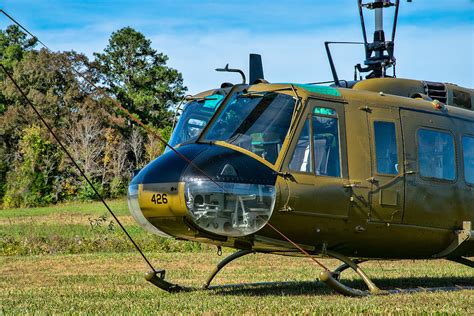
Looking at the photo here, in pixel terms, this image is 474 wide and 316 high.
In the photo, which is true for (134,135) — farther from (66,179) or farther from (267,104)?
(267,104)

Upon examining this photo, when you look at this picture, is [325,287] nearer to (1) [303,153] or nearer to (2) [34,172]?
(1) [303,153]

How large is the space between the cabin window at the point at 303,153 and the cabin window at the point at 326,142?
0.10 meters

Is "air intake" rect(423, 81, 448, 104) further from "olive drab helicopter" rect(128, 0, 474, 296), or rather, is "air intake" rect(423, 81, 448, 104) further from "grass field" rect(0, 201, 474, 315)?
"grass field" rect(0, 201, 474, 315)

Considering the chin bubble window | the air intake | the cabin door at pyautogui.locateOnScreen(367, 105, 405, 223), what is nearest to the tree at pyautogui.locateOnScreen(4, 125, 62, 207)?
the air intake

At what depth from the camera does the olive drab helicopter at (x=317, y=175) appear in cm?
970

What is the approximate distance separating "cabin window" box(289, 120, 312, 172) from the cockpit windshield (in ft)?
0.69

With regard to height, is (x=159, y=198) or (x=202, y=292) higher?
(x=159, y=198)

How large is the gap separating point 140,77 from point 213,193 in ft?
194

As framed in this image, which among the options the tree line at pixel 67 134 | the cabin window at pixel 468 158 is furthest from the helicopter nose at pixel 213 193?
the tree line at pixel 67 134

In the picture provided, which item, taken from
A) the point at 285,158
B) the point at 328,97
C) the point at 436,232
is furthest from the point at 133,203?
the point at 436,232

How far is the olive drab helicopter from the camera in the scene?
9703 mm

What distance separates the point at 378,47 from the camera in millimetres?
13172

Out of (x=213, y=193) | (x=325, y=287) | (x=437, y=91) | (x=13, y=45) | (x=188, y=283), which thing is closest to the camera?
(x=213, y=193)

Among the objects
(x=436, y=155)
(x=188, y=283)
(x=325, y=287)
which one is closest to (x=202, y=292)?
(x=325, y=287)
